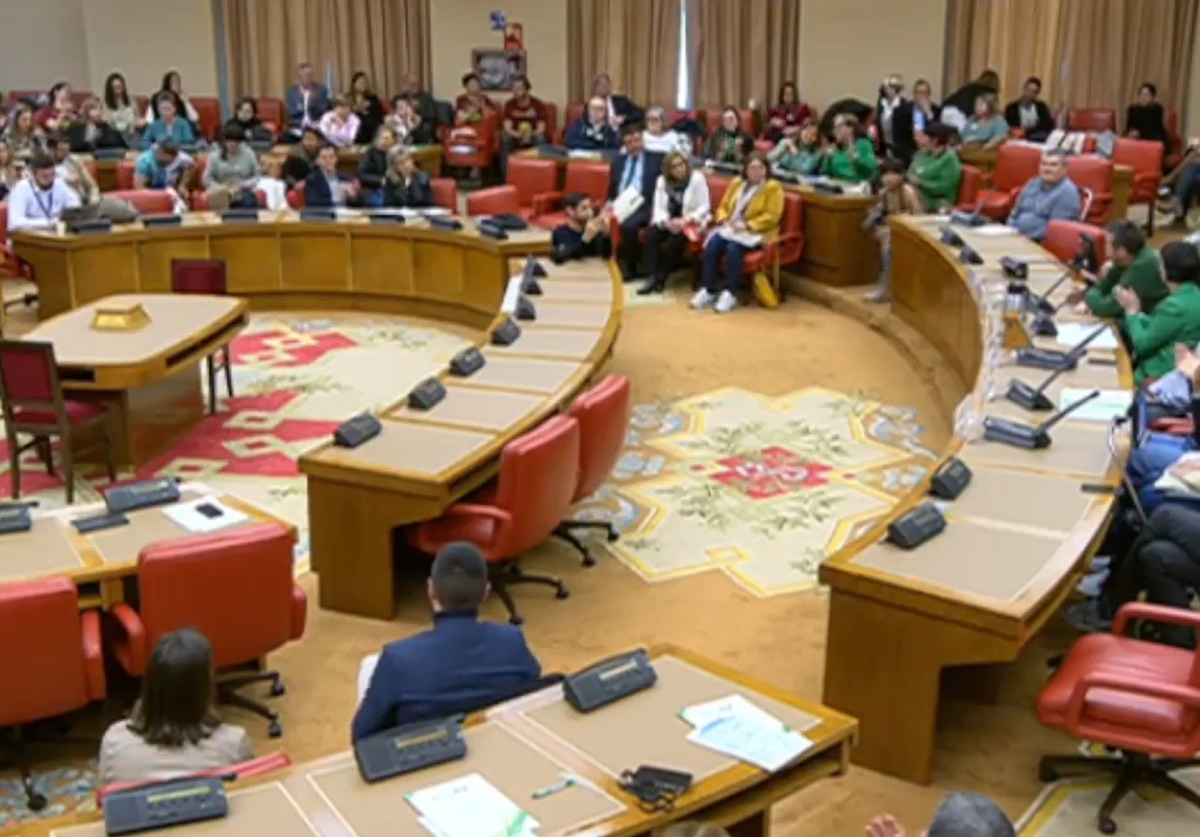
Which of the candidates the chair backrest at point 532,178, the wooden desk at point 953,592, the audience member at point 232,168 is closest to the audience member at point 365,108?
the audience member at point 232,168

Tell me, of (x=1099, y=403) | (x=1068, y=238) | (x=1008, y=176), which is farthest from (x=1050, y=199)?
(x=1099, y=403)

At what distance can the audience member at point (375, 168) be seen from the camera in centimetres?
1160

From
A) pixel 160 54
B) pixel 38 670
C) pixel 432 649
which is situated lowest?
pixel 38 670

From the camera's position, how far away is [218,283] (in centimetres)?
881

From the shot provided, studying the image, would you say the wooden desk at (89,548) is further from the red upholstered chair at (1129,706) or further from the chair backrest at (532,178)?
the chair backrest at (532,178)

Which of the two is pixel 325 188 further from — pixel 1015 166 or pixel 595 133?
pixel 1015 166

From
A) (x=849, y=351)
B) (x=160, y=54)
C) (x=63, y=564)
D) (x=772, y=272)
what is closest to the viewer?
(x=63, y=564)

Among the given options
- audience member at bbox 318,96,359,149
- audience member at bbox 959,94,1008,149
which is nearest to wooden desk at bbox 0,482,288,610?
audience member at bbox 959,94,1008,149

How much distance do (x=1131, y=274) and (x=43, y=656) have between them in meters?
5.47

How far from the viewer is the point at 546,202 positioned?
1208 centimetres

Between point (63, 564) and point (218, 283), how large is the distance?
14.6 ft

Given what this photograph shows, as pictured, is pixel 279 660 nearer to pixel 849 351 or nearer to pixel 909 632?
pixel 909 632

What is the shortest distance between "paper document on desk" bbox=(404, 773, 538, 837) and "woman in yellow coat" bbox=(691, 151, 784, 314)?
7.94 m

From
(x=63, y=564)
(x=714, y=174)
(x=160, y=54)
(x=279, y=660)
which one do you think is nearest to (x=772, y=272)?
(x=714, y=174)
